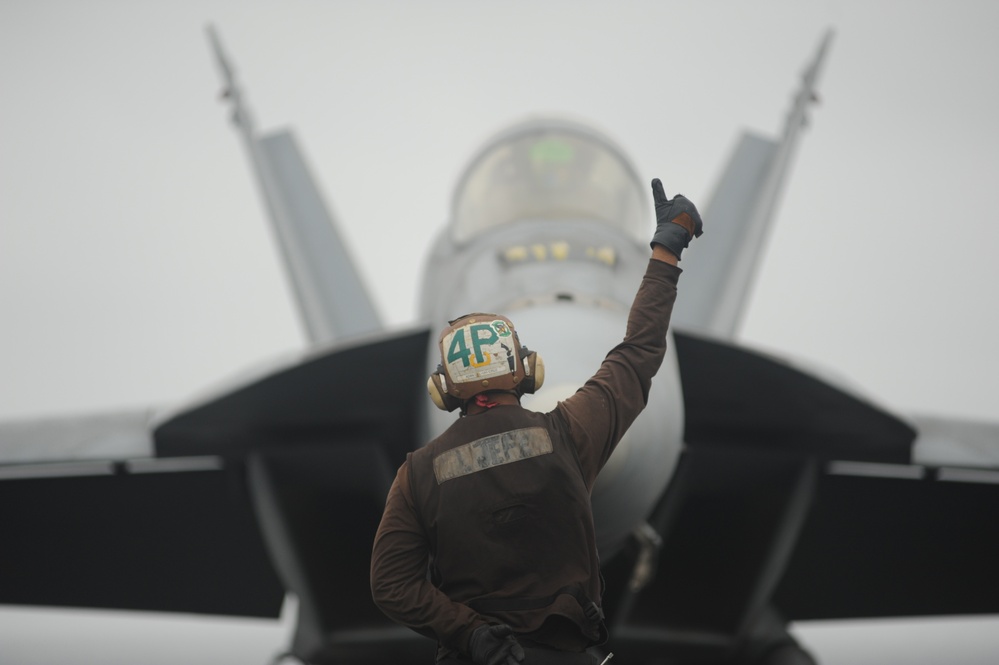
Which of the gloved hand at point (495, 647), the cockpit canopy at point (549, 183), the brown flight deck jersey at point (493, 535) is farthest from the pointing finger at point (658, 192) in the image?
the cockpit canopy at point (549, 183)

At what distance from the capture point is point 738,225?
7.86 metres

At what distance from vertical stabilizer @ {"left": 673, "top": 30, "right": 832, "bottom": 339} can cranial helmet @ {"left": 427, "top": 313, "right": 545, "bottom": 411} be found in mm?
A: 4360

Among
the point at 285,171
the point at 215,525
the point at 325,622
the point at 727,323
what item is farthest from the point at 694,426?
the point at 285,171

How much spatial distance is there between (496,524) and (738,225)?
5.93 m

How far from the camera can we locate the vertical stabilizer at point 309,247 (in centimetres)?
807

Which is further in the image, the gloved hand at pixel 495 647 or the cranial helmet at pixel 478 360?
the cranial helmet at pixel 478 360

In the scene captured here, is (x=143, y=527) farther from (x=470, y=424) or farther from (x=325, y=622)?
(x=470, y=424)

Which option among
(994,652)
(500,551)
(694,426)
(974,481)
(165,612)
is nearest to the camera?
(500,551)

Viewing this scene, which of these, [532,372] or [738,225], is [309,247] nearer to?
[738,225]

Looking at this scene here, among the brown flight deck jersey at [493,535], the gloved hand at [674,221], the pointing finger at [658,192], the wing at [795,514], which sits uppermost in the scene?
the pointing finger at [658,192]

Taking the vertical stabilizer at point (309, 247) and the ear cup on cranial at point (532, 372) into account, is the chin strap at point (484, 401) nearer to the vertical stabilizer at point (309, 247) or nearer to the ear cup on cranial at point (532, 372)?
the ear cup on cranial at point (532, 372)

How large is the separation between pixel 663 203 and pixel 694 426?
3.14 m

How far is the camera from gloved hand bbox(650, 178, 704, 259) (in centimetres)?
250

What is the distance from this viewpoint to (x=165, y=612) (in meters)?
6.90
